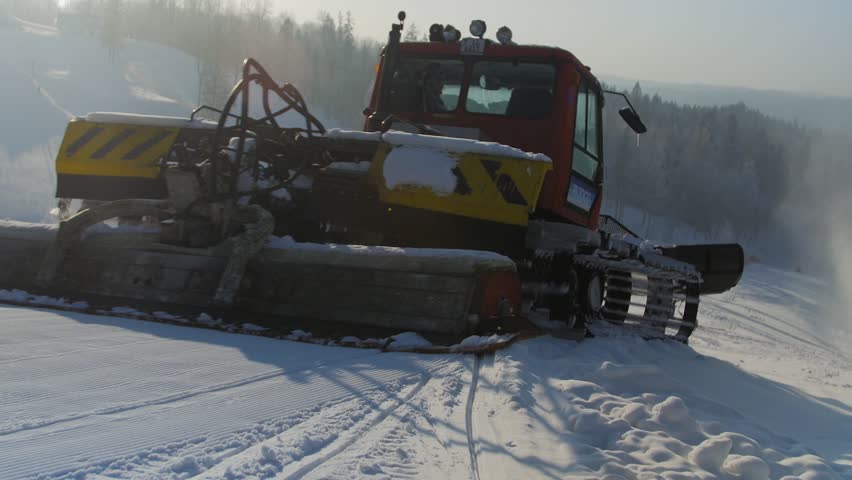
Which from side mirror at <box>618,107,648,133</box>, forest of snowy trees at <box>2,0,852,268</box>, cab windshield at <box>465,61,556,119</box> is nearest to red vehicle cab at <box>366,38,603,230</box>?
cab windshield at <box>465,61,556,119</box>

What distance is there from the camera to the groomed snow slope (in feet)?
8.09

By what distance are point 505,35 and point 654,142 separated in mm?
93828

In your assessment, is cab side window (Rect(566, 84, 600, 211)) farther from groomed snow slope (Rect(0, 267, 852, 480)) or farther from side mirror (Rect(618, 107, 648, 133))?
groomed snow slope (Rect(0, 267, 852, 480))

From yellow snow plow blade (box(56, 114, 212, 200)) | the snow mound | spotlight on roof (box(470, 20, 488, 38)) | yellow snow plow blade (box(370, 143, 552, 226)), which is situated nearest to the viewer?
the snow mound

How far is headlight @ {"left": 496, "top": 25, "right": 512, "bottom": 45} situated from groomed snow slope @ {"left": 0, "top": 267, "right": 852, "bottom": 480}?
3.69 meters

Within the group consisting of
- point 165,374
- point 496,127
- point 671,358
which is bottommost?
point 671,358

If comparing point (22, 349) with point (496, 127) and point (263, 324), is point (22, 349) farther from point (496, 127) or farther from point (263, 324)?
point (496, 127)

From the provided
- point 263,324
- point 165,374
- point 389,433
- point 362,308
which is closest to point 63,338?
point 165,374

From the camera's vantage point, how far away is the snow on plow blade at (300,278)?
4.70m

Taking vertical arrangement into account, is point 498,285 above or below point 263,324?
above

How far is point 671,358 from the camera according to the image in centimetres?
658

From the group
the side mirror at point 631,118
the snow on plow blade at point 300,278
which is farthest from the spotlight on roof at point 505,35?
the snow on plow blade at point 300,278

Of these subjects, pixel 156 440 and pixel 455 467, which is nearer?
pixel 156 440

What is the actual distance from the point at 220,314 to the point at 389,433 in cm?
239
